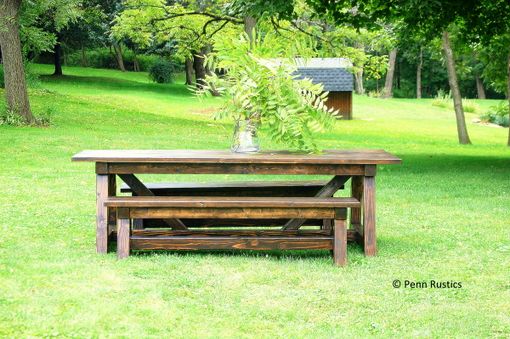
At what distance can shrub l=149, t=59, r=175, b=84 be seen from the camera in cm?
5578

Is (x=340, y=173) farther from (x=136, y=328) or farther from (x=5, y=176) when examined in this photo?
(x=5, y=176)

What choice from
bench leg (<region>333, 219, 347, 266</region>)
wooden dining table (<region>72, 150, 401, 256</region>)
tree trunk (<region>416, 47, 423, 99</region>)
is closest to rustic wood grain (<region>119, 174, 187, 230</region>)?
wooden dining table (<region>72, 150, 401, 256</region>)

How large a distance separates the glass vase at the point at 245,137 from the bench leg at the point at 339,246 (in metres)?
1.22

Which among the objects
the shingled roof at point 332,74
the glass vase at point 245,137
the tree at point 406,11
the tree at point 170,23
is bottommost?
the glass vase at point 245,137

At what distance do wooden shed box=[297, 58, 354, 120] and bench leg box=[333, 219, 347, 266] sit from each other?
106 ft

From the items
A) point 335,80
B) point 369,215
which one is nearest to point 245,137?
point 369,215

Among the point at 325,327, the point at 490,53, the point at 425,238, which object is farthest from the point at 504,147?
the point at 325,327

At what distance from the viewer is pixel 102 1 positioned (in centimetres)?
5109

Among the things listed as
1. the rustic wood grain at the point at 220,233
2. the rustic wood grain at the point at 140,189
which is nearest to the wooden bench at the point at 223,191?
the rustic wood grain at the point at 140,189

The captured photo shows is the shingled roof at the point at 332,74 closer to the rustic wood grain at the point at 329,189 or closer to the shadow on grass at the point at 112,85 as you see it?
the shadow on grass at the point at 112,85

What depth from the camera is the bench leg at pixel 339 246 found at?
26.1ft

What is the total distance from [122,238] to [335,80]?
33.6m

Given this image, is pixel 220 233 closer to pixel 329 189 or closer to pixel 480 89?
pixel 329 189

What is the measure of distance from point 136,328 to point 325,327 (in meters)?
1.28
